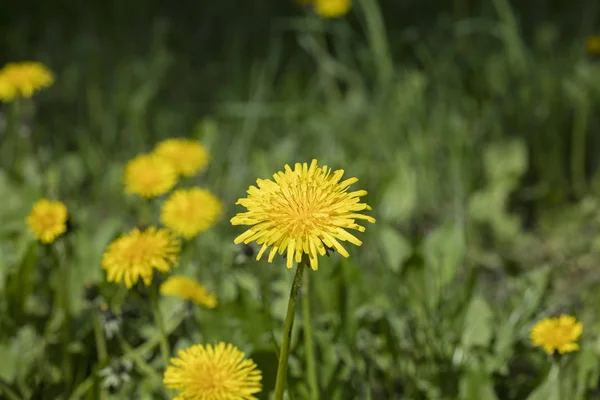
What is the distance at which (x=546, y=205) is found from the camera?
93.7 inches

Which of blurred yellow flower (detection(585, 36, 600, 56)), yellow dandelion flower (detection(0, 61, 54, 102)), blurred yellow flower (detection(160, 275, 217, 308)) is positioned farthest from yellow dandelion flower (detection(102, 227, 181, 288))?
blurred yellow flower (detection(585, 36, 600, 56))

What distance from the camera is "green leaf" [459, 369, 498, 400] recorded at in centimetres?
138

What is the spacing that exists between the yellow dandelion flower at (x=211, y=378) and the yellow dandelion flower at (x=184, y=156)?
0.77m

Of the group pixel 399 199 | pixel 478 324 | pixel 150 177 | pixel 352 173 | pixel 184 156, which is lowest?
pixel 478 324

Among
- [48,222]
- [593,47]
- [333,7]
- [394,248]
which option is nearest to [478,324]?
[394,248]

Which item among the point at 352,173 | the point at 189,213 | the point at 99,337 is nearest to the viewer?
the point at 99,337

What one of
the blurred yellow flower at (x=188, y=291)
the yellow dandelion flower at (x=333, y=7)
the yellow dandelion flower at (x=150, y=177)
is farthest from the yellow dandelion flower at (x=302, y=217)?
the yellow dandelion flower at (x=333, y=7)

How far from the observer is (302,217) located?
3.26 ft

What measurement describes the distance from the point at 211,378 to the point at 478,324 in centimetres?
76

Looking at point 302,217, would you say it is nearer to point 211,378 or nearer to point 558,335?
point 211,378

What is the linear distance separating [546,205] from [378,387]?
39.7 inches

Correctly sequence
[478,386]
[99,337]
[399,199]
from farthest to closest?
1. [399,199]
2. [99,337]
3. [478,386]

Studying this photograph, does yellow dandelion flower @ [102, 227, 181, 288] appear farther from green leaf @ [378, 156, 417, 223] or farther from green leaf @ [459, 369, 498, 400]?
green leaf @ [378, 156, 417, 223]

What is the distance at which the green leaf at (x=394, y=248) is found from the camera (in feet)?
6.09
